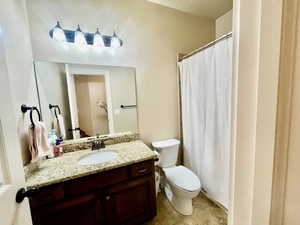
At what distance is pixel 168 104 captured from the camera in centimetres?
203

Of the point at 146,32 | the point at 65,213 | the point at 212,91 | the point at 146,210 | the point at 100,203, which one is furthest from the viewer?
the point at 146,32

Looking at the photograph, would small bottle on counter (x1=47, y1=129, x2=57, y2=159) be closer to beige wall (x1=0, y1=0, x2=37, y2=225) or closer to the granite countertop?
the granite countertop

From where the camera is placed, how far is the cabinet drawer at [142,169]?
130cm

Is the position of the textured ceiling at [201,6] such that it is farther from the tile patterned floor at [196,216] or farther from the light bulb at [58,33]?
the tile patterned floor at [196,216]

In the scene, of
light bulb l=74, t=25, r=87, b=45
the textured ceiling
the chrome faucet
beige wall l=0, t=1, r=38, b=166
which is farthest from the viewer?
the textured ceiling

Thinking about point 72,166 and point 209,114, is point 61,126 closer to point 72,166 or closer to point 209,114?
point 72,166

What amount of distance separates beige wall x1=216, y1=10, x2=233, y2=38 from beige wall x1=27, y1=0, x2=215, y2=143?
0.28ft

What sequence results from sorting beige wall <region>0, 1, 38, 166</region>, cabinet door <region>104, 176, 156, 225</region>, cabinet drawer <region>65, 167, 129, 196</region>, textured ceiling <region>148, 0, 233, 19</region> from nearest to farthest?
beige wall <region>0, 1, 38, 166</region>, cabinet drawer <region>65, 167, 129, 196</region>, cabinet door <region>104, 176, 156, 225</region>, textured ceiling <region>148, 0, 233, 19</region>

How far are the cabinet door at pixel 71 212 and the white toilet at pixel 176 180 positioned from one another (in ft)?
2.73

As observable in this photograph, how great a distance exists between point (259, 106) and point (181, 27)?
202 centimetres

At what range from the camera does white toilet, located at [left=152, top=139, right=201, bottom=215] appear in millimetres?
1492

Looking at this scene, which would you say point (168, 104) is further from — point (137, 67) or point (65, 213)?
point (65, 213)

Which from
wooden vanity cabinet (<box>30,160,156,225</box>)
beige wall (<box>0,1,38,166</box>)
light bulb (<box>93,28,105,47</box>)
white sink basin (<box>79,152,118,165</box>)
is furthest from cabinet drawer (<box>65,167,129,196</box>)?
light bulb (<box>93,28,105,47</box>)

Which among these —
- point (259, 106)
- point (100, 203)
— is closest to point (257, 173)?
point (259, 106)
